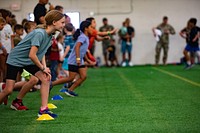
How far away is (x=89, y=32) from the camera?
939 cm

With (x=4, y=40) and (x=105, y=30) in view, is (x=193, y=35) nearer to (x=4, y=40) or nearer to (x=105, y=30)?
(x=105, y=30)

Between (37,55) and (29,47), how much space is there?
166 millimetres

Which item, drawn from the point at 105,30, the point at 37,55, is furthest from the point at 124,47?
the point at 37,55

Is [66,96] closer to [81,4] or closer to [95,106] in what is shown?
[95,106]

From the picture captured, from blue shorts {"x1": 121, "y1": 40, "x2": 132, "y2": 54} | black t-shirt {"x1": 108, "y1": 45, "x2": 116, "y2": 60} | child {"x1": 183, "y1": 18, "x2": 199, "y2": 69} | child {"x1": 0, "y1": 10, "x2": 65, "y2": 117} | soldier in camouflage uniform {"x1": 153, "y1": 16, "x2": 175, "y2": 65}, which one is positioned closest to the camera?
child {"x1": 0, "y1": 10, "x2": 65, "y2": 117}

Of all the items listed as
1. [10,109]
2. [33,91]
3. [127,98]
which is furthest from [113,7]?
[10,109]

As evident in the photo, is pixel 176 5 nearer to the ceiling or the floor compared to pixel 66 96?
nearer to the ceiling

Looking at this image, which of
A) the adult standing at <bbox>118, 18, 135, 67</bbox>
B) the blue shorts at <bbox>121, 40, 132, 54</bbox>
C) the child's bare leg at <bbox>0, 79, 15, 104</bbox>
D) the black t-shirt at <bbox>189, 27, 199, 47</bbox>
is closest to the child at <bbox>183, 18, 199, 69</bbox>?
the black t-shirt at <bbox>189, 27, 199, 47</bbox>

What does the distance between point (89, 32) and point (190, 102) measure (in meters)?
2.83

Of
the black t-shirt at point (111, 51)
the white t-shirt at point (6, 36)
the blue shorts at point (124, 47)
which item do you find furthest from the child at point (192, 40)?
the white t-shirt at point (6, 36)

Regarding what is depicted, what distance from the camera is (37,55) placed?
6.35m

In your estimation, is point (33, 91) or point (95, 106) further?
point (33, 91)

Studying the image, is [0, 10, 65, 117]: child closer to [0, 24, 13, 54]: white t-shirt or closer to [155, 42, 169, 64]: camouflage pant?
[0, 24, 13, 54]: white t-shirt

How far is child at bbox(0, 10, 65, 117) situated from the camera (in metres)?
6.07
